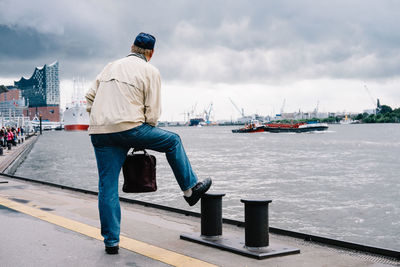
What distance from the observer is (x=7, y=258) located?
4.26 metres

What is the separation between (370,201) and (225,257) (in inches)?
511

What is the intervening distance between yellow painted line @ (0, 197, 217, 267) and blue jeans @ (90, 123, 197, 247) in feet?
1.23

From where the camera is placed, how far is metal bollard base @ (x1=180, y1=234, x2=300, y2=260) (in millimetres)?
4332

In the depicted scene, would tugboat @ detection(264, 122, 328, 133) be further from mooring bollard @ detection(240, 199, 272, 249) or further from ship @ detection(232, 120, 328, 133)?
mooring bollard @ detection(240, 199, 272, 249)

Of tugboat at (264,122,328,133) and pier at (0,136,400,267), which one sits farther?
tugboat at (264,122,328,133)

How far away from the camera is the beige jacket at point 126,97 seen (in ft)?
13.2

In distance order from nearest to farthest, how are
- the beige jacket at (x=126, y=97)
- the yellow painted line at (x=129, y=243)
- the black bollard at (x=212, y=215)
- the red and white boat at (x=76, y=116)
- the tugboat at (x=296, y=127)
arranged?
the beige jacket at (x=126, y=97)
the yellow painted line at (x=129, y=243)
the black bollard at (x=212, y=215)
the tugboat at (x=296, y=127)
the red and white boat at (x=76, y=116)

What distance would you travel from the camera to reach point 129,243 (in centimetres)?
486

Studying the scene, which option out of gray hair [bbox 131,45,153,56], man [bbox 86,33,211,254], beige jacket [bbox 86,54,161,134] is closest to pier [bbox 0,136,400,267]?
man [bbox 86,33,211,254]

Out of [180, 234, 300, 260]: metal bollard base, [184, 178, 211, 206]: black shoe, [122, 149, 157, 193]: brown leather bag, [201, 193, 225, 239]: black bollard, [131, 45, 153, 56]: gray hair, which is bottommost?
[180, 234, 300, 260]: metal bollard base

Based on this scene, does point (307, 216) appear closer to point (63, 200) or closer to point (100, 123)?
point (63, 200)

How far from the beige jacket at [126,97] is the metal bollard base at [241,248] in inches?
56.2

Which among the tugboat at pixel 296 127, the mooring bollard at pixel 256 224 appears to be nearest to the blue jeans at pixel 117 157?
the mooring bollard at pixel 256 224

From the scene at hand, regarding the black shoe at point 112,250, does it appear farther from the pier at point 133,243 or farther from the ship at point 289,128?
the ship at point 289,128
